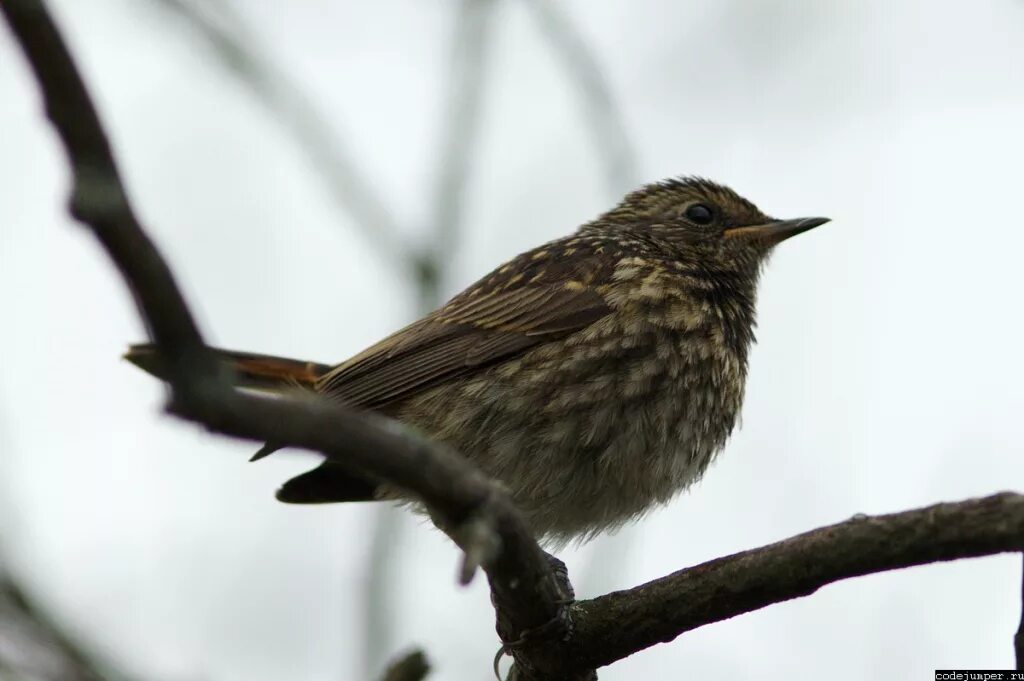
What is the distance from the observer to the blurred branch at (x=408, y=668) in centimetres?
304

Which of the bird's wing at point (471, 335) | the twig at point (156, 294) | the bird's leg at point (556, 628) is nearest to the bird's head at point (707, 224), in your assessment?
the bird's wing at point (471, 335)

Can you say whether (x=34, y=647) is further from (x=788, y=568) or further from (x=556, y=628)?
(x=788, y=568)

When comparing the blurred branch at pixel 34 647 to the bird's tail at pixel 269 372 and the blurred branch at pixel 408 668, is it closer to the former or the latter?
the blurred branch at pixel 408 668

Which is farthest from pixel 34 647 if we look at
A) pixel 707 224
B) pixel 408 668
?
pixel 707 224

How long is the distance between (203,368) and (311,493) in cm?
374

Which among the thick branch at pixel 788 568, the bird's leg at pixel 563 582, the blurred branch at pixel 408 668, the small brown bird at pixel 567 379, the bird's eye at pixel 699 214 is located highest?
the bird's eye at pixel 699 214

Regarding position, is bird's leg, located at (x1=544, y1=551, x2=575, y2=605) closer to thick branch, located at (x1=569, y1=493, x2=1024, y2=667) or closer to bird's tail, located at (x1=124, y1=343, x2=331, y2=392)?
thick branch, located at (x1=569, y1=493, x2=1024, y2=667)

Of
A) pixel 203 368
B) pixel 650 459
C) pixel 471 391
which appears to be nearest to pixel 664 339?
pixel 650 459

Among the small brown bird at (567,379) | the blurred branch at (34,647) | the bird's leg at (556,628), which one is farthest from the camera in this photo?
the small brown bird at (567,379)

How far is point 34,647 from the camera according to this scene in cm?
384

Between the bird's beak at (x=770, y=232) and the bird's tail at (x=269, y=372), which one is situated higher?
the bird's beak at (x=770, y=232)

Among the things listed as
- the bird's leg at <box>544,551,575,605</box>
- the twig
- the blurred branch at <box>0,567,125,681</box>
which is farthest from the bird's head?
the twig

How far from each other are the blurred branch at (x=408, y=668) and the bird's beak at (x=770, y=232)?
426 centimetres

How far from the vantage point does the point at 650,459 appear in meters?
5.26
